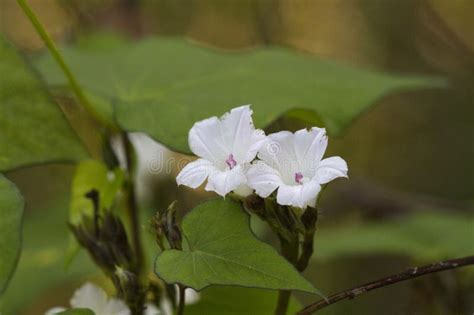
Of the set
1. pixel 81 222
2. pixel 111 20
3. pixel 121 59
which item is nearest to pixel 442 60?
pixel 111 20

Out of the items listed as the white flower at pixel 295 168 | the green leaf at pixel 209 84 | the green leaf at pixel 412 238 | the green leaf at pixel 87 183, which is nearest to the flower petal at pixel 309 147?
the white flower at pixel 295 168

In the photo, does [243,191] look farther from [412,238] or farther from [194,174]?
[412,238]

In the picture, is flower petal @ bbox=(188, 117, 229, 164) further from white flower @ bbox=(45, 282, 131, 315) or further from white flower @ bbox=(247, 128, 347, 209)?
white flower @ bbox=(45, 282, 131, 315)

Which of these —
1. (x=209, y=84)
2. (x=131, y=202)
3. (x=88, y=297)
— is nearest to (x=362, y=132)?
(x=209, y=84)

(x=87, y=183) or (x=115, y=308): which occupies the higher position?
(x=87, y=183)

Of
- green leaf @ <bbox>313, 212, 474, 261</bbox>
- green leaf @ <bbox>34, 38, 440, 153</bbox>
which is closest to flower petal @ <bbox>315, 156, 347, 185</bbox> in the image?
green leaf @ <bbox>34, 38, 440, 153</bbox>

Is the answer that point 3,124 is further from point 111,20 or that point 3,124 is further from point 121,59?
point 111,20

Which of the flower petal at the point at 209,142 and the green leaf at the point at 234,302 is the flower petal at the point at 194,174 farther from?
the green leaf at the point at 234,302
